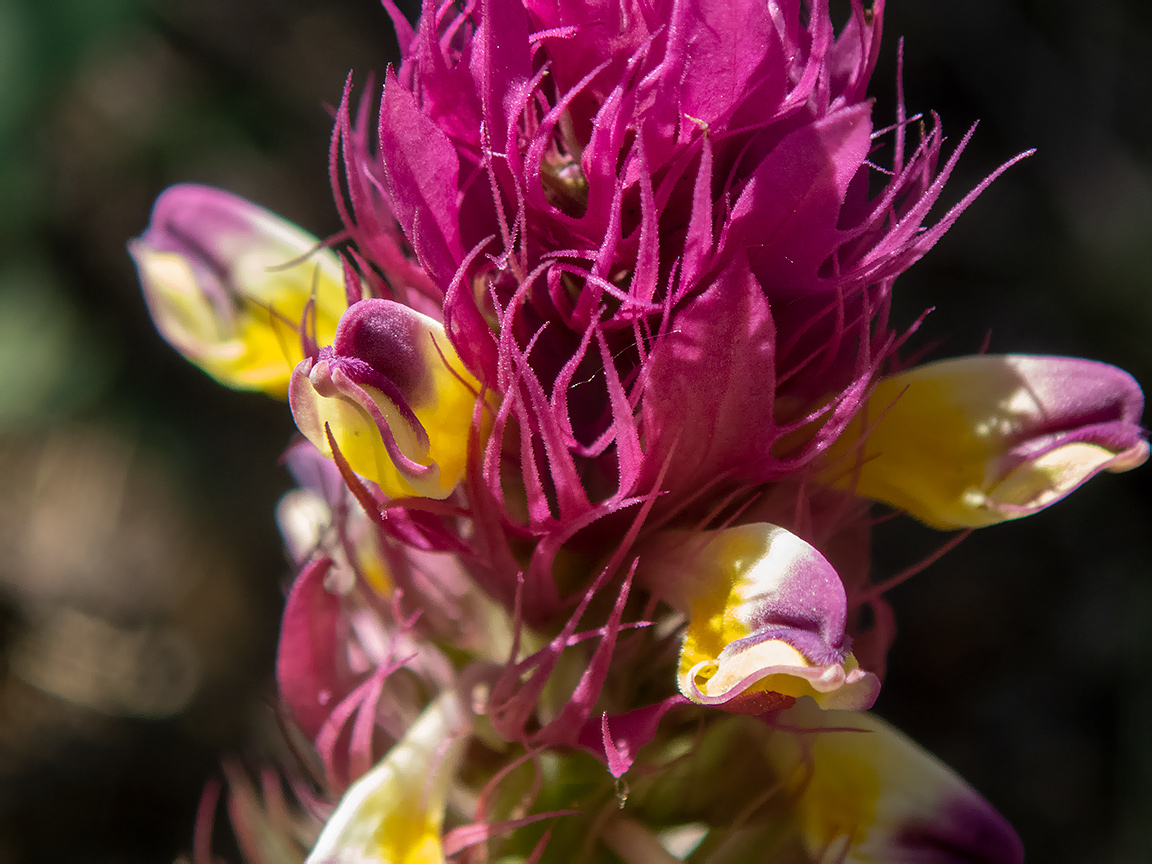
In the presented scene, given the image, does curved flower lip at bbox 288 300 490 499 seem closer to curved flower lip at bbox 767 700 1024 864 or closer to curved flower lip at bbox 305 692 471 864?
curved flower lip at bbox 305 692 471 864

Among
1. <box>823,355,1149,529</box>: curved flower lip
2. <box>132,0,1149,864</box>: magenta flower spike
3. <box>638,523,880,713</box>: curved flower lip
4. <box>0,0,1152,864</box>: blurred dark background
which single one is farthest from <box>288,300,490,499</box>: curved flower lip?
<box>0,0,1152,864</box>: blurred dark background

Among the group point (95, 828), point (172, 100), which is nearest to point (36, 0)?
point (172, 100)

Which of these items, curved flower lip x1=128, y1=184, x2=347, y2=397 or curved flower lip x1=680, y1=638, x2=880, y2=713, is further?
curved flower lip x1=128, y1=184, x2=347, y2=397

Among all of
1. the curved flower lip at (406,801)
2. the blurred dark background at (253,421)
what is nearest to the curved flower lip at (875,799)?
the curved flower lip at (406,801)

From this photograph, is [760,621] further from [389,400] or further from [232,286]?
[232,286]

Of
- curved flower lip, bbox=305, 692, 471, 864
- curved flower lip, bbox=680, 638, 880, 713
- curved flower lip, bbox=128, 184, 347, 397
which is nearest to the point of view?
curved flower lip, bbox=680, 638, 880, 713

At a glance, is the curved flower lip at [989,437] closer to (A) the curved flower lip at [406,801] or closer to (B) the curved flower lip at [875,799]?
(B) the curved flower lip at [875,799]

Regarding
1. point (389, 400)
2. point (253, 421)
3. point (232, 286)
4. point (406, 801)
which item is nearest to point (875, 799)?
point (406, 801)

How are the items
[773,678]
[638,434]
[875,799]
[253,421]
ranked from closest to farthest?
[773,678] < [638,434] < [875,799] < [253,421]
